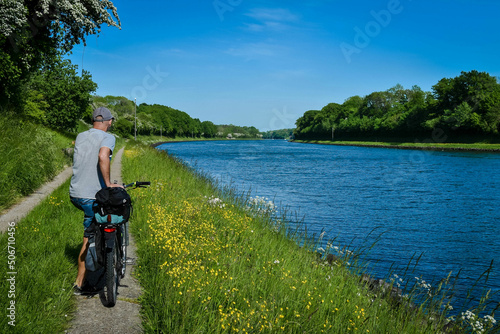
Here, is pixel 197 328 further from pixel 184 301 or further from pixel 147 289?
pixel 147 289

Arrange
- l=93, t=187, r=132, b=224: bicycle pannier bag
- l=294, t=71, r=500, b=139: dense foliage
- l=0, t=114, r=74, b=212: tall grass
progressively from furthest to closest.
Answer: l=294, t=71, r=500, b=139: dense foliage < l=0, t=114, r=74, b=212: tall grass < l=93, t=187, r=132, b=224: bicycle pannier bag

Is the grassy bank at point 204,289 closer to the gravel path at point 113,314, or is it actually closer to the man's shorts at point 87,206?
the gravel path at point 113,314

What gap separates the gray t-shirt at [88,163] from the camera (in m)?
4.28

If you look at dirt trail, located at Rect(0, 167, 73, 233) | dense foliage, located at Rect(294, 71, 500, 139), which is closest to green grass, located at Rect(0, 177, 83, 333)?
dirt trail, located at Rect(0, 167, 73, 233)

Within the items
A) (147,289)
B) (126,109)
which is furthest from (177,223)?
(126,109)

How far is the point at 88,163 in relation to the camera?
4.31 m

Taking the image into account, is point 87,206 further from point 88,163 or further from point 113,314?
point 113,314

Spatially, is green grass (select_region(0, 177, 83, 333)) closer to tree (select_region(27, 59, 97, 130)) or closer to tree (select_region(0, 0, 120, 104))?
tree (select_region(0, 0, 120, 104))

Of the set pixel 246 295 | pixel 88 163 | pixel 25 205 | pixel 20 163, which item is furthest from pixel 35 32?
pixel 246 295

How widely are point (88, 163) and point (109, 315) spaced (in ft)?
5.71

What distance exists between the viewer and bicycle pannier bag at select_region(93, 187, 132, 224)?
4.09 m

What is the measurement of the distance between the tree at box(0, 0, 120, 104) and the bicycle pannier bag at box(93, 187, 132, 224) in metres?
9.45

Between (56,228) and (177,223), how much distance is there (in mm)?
2138

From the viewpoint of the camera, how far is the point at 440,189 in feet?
78.7
